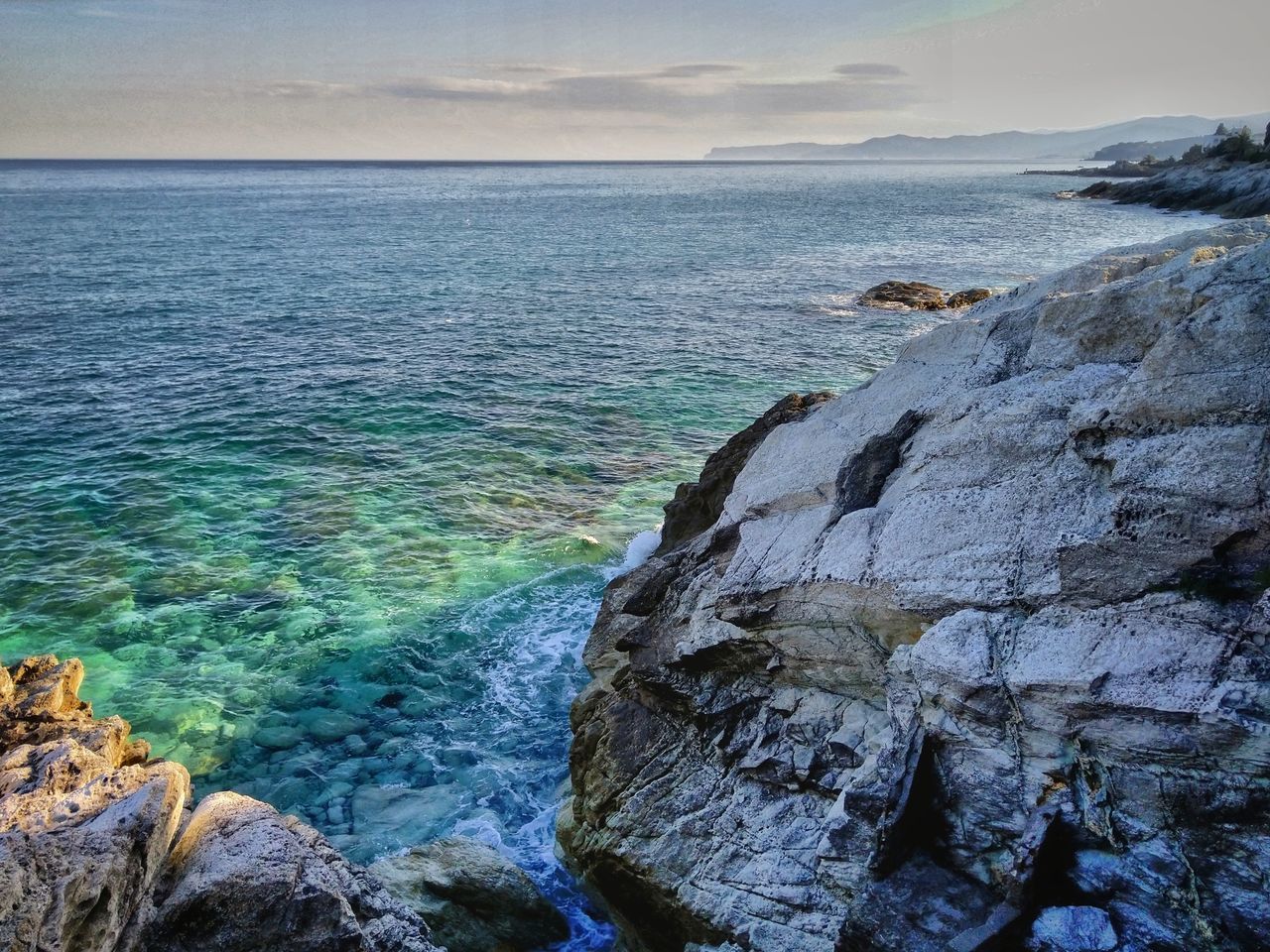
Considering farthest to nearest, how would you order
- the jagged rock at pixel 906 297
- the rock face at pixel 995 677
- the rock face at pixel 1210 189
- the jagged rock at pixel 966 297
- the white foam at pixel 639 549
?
the rock face at pixel 1210 189 < the jagged rock at pixel 906 297 < the jagged rock at pixel 966 297 < the white foam at pixel 639 549 < the rock face at pixel 995 677

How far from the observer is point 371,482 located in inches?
1214

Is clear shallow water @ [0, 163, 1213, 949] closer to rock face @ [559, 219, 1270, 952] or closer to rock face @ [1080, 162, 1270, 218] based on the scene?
rock face @ [559, 219, 1270, 952]

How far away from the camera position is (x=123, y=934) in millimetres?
8820

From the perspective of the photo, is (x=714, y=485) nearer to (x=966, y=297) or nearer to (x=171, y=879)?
(x=171, y=879)

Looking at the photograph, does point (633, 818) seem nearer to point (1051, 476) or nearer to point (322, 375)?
point (1051, 476)

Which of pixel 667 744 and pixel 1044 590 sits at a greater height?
pixel 1044 590

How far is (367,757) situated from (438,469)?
1562 centimetres

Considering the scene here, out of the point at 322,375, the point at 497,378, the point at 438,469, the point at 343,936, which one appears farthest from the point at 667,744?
the point at 322,375

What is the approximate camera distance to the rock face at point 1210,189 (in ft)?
275

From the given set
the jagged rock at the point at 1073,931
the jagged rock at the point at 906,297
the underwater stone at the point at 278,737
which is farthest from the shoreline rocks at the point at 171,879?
the jagged rock at the point at 906,297

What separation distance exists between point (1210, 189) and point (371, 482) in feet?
370

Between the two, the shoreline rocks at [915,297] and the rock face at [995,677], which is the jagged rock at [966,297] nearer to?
the shoreline rocks at [915,297]

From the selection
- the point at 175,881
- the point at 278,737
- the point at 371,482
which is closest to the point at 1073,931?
the point at 175,881

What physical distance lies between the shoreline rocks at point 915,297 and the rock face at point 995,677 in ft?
139
